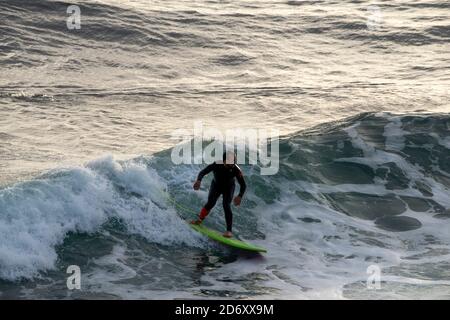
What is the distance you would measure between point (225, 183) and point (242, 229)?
126 centimetres

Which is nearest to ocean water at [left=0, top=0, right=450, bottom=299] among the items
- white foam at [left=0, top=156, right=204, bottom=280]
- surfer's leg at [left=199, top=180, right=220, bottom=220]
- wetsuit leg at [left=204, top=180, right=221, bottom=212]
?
white foam at [left=0, top=156, right=204, bottom=280]

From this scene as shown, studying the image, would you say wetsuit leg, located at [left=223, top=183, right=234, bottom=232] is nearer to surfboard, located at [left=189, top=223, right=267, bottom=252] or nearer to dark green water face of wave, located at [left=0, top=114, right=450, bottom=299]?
surfboard, located at [left=189, top=223, right=267, bottom=252]

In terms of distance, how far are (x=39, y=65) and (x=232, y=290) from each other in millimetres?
12198

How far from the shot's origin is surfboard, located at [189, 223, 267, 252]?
12805mm

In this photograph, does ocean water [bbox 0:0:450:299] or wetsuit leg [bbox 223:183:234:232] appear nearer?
ocean water [bbox 0:0:450:299]

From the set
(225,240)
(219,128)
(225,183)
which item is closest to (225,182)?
(225,183)

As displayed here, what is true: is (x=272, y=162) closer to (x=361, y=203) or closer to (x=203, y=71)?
(x=361, y=203)

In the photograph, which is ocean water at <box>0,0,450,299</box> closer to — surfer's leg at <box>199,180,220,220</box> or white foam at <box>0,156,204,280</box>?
white foam at <box>0,156,204,280</box>

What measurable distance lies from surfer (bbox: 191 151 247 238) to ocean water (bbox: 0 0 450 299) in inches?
18.8

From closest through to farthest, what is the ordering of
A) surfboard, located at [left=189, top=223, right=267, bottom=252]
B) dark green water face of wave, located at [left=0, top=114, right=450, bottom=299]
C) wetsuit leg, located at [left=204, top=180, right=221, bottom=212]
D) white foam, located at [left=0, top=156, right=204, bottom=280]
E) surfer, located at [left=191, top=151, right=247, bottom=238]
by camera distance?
dark green water face of wave, located at [left=0, top=114, right=450, bottom=299] < white foam, located at [left=0, top=156, right=204, bottom=280] < surfboard, located at [left=189, top=223, right=267, bottom=252] < surfer, located at [left=191, top=151, right=247, bottom=238] < wetsuit leg, located at [left=204, top=180, right=221, bottom=212]

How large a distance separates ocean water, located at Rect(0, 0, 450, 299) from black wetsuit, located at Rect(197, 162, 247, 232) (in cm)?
58

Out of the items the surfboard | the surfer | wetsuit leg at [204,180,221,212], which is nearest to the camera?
the surfboard

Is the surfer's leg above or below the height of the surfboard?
above

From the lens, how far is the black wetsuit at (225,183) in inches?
510
